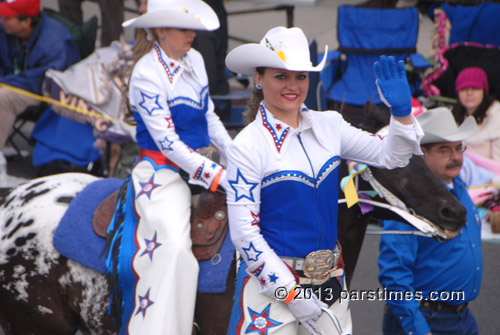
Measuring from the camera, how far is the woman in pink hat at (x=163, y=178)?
411 centimetres

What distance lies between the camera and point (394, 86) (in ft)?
10.0

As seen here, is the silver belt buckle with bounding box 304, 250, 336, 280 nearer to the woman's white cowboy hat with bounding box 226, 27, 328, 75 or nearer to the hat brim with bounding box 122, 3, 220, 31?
the woman's white cowboy hat with bounding box 226, 27, 328, 75

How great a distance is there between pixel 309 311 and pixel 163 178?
62.9 inches

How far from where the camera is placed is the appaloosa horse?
174 inches

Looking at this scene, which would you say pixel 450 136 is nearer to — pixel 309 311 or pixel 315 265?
pixel 315 265

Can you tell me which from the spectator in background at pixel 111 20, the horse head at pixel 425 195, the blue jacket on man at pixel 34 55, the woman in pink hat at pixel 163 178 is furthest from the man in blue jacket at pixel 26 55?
the horse head at pixel 425 195

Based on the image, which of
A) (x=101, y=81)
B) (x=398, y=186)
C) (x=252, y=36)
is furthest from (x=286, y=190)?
(x=252, y=36)

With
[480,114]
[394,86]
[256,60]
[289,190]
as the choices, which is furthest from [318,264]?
[480,114]

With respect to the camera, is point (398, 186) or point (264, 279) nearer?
point (264, 279)

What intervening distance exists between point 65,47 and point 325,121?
6.16 meters

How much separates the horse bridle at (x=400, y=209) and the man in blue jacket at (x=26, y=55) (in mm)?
5597

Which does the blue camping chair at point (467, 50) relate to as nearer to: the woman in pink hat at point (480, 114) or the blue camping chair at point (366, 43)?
the blue camping chair at point (366, 43)

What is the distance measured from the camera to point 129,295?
13.8ft

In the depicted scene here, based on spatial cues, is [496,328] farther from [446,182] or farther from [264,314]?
[264,314]
